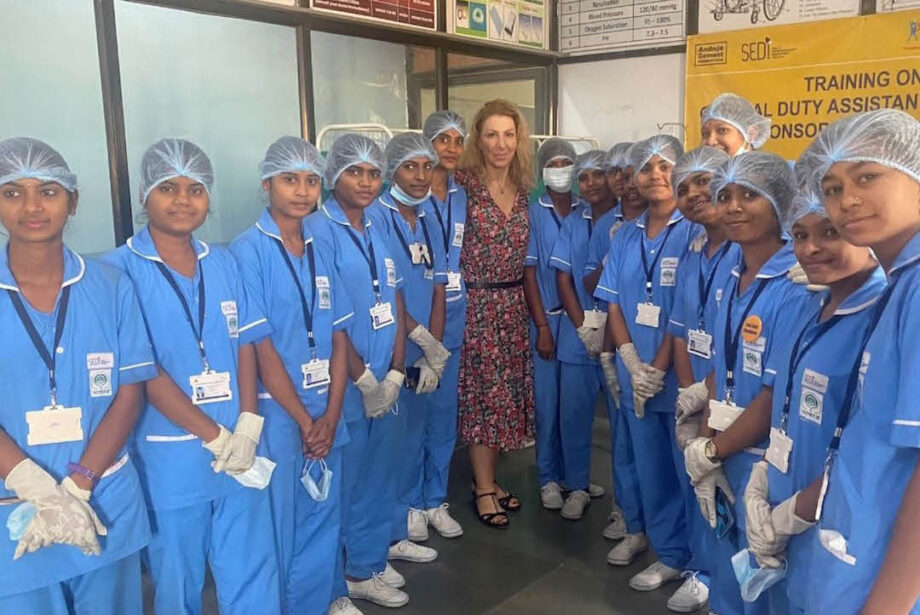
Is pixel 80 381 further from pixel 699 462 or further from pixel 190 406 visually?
pixel 699 462

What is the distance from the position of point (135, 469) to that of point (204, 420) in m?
0.20

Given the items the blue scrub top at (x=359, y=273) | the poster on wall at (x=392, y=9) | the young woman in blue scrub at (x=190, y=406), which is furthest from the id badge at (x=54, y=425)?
the poster on wall at (x=392, y=9)

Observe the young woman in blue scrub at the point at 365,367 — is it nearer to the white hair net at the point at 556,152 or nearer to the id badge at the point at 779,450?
the white hair net at the point at 556,152

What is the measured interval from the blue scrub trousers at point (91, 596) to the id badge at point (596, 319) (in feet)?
6.35

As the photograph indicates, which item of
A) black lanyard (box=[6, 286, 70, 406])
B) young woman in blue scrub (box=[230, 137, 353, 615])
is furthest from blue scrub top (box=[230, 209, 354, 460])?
black lanyard (box=[6, 286, 70, 406])

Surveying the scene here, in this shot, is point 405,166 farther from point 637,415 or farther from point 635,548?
point 635,548

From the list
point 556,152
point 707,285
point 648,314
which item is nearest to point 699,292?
point 707,285

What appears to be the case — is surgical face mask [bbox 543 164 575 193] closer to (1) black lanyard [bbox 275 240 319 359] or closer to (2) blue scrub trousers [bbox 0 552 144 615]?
(1) black lanyard [bbox 275 240 319 359]

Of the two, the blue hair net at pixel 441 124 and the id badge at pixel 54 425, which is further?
the blue hair net at pixel 441 124

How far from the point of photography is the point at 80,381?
1711 mm

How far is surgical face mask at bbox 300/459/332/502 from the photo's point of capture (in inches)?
91.6

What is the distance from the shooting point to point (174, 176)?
1974mm

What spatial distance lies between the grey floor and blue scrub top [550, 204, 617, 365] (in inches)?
29.6

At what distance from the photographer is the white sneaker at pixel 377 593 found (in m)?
2.65
